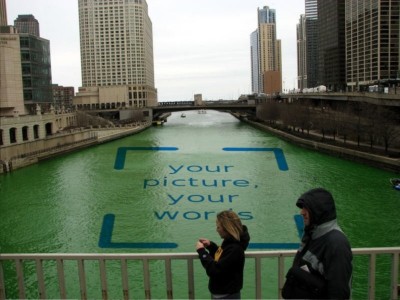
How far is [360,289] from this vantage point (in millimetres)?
6680

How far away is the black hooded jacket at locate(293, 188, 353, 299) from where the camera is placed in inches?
74.7

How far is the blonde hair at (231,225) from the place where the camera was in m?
2.36

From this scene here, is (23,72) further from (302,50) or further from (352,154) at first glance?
(302,50)

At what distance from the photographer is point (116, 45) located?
9794 centimetres

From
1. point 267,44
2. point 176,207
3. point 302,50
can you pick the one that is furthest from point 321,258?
point 267,44

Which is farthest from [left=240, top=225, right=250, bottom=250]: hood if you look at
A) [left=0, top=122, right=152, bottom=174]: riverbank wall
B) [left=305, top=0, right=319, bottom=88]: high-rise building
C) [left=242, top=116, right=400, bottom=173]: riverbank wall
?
[left=305, top=0, right=319, bottom=88]: high-rise building

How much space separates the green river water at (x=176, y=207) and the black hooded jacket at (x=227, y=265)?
4.04 meters

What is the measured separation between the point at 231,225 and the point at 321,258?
1.75 feet

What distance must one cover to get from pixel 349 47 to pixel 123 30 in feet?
148

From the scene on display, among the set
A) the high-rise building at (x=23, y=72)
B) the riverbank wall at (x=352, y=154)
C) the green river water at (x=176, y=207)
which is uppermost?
the high-rise building at (x=23, y=72)

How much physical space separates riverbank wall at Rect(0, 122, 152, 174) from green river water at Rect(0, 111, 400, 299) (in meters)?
0.78

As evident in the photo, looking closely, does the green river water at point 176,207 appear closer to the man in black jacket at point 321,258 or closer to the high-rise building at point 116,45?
the man in black jacket at point 321,258

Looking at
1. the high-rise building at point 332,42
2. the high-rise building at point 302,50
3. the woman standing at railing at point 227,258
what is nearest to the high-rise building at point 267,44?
the high-rise building at point 302,50

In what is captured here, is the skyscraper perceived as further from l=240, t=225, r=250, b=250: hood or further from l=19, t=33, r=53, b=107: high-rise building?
l=240, t=225, r=250, b=250: hood
